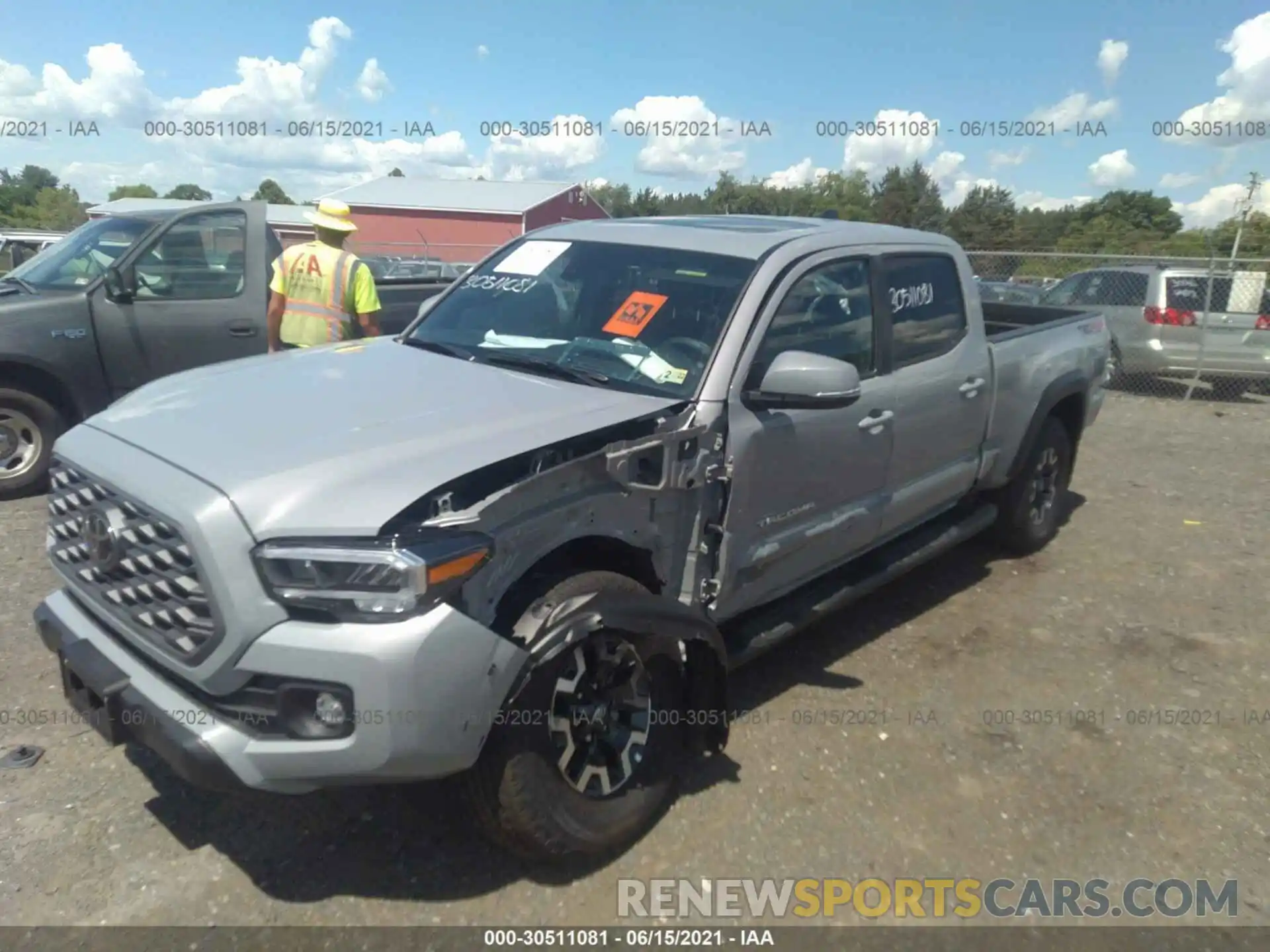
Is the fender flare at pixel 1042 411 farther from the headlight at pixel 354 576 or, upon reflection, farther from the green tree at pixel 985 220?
the green tree at pixel 985 220

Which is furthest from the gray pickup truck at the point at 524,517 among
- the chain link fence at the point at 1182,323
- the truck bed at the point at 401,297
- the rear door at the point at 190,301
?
the chain link fence at the point at 1182,323

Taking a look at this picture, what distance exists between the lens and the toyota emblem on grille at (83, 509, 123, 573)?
2629 mm

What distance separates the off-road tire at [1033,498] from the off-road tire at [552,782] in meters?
3.26

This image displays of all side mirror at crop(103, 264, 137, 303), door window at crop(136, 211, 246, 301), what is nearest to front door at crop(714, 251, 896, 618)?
door window at crop(136, 211, 246, 301)

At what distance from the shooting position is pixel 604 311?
375 cm

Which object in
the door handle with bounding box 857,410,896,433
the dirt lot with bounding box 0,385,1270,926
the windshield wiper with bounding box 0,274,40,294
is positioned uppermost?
the windshield wiper with bounding box 0,274,40,294

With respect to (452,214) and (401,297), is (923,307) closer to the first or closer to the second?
(401,297)

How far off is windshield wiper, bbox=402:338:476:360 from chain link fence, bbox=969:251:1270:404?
8969 millimetres

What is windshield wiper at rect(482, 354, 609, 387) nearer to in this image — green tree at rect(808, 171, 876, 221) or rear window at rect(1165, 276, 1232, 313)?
rear window at rect(1165, 276, 1232, 313)

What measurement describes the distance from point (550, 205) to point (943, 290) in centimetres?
4228

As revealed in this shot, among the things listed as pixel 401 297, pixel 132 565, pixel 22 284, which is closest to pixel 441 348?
pixel 132 565

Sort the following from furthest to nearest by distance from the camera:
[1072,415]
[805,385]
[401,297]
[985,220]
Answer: [985,220] < [401,297] < [1072,415] < [805,385]

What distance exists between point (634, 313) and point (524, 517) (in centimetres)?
132
